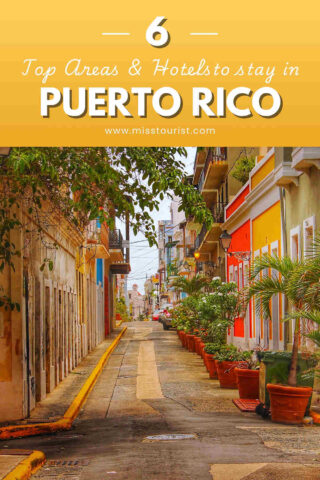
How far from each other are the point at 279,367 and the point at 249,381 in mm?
1769

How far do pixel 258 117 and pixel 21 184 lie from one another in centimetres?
489

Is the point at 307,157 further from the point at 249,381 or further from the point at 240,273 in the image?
the point at 240,273

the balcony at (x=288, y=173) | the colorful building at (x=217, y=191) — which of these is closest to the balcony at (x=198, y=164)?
the colorful building at (x=217, y=191)

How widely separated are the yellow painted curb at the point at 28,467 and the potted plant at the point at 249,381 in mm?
5408

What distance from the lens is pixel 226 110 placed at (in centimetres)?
841

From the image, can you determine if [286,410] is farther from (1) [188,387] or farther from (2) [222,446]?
(1) [188,387]

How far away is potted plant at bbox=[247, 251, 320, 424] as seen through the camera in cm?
1133

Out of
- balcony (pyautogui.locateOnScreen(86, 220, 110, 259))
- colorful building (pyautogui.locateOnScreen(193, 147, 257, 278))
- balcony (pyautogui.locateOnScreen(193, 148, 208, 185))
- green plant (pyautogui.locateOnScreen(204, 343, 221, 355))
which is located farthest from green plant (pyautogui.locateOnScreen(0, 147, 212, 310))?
balcony (pyautogui.locateOnScreen(193, 148, 208, 185))

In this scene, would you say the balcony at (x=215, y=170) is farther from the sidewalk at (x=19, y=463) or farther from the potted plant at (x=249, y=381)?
the sidewalk at (x=19, y=463)

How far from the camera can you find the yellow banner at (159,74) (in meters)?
8.21

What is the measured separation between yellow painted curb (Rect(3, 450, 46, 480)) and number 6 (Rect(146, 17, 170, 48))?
484 cm

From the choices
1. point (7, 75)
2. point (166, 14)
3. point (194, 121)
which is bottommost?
point (194, 121)

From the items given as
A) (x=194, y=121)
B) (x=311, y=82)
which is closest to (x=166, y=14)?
(x=194, y=121)

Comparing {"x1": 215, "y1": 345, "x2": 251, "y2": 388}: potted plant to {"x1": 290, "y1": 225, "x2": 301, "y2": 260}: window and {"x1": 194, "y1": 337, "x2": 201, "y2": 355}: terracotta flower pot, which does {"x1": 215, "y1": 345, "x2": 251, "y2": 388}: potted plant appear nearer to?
{"x1": 290, "y1": 225, "x2": 301, "y2": 260}: window
